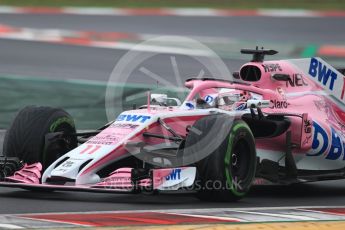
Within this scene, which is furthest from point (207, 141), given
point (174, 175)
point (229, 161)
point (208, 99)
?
point (208, 99)

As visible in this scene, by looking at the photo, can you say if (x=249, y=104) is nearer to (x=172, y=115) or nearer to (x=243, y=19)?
(x=172, y=115)

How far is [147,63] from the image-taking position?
72.1 feet

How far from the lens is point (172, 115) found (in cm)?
1034

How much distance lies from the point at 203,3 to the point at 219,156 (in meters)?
22.4

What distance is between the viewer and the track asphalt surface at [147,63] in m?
9.91

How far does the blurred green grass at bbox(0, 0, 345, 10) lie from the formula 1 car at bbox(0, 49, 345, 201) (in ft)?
61.1

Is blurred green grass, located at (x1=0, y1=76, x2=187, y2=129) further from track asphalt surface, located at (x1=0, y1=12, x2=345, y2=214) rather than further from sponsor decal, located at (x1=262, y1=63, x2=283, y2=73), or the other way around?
sponsor decal, located at (x1=262, y1=63, x2=283, y2=73)

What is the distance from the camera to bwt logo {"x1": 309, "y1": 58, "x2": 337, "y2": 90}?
39.5 feet

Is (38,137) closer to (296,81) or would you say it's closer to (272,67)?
(272,67)

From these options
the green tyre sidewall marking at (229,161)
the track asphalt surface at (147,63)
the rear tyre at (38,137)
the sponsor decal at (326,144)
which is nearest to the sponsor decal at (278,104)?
the sponsor decal at (326,144)

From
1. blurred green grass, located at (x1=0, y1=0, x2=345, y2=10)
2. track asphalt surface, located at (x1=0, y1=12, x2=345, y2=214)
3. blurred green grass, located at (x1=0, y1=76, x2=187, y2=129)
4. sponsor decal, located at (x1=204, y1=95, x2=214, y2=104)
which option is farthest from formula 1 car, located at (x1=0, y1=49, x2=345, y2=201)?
blurred green grass, located at (x1=0, y1=0, x2=345, y2=10)

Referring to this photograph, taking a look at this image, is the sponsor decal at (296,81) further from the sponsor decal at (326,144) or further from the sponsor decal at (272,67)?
the sponsor decal at (326,144)

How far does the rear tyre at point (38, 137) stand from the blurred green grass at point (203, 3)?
20.1 metres

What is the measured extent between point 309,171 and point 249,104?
128cm
